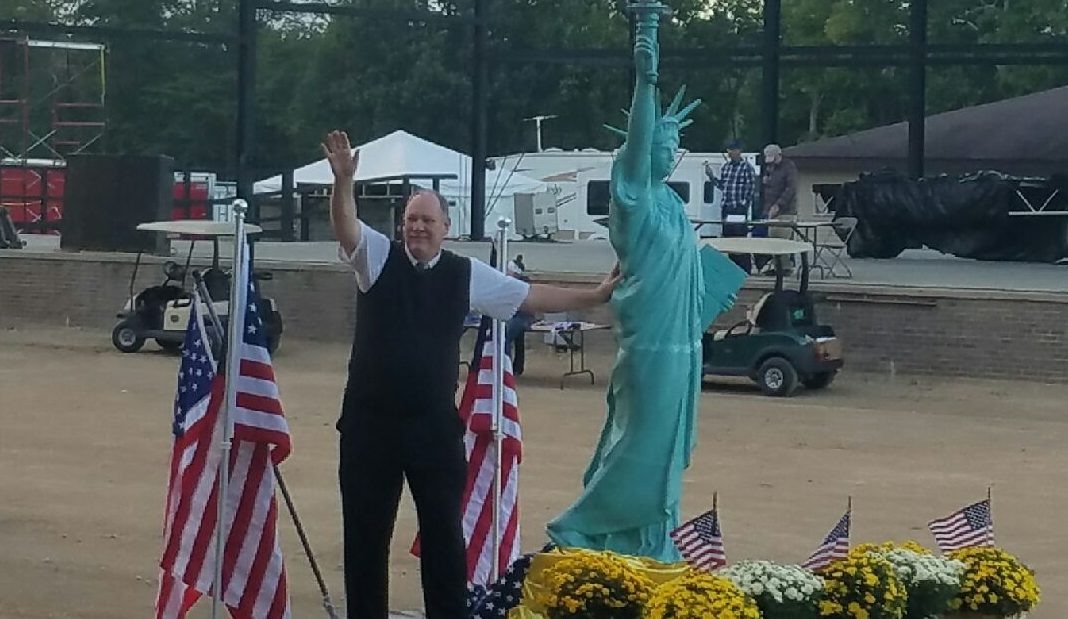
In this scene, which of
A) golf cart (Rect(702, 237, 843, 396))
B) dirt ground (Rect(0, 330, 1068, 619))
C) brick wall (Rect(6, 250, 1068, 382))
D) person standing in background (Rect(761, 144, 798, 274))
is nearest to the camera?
dirt ground (Rect(0, 330, 1068, 619))

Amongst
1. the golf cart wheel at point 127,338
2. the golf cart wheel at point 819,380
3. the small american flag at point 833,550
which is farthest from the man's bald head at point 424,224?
the golf cart wheel at point 127,338

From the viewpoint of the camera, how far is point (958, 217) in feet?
85.6

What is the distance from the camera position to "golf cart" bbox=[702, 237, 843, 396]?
18234mm

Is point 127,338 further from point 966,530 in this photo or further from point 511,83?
point 511,83

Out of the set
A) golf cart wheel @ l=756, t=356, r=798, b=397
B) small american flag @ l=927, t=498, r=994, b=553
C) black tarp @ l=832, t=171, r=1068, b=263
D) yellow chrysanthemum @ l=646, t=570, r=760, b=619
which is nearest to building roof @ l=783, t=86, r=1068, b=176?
black tarp @ l=832, t=171, r=1068, b=263

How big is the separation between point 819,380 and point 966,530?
11.4m

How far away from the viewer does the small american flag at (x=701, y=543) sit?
22.9 ft

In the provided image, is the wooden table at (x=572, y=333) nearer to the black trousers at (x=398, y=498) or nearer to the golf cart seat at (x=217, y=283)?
the golf cart seat at (x=217, y=283)

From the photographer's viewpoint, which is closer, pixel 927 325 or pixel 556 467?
pixel 556 467

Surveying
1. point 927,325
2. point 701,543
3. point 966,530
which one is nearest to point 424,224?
point 701,543

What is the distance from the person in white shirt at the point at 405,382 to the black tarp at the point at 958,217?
1980 centimetres

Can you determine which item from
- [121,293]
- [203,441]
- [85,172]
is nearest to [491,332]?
[203,441]

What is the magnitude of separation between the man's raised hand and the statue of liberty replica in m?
1.16

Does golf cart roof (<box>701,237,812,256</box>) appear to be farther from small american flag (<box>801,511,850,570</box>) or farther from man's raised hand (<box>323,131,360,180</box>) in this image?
man's raised hand (<box>323,131,360,180</box>)
